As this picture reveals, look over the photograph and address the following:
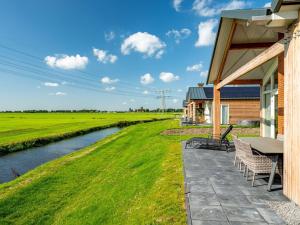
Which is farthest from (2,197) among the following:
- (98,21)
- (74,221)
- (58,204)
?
(98,21)

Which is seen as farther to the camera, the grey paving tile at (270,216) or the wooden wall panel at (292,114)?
the wooden wall panel at (292,114)

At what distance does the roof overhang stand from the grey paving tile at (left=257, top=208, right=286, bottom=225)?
346 cm

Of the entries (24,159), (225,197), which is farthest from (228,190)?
(24,159)

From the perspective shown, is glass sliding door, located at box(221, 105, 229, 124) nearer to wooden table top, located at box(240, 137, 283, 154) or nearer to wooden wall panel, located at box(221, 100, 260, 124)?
wooden wall panel, located at box(221, 100, 260, 124)

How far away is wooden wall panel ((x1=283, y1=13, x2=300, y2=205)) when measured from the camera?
4.18 metres

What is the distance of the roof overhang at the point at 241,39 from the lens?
5418mm

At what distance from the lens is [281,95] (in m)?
8.42

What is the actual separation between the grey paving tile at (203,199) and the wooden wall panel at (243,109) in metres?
21.0

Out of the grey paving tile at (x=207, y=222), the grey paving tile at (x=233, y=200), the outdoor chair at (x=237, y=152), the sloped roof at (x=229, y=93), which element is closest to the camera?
the grey paving tile at (x=207, y=222)

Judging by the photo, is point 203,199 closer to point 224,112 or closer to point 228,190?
point 228,190

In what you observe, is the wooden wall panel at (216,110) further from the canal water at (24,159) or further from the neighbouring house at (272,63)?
the canal water at (24,159)

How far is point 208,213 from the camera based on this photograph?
399 cm

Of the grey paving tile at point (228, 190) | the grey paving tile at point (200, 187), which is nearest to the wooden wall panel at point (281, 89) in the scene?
the grey paving tile at point (228, 190)

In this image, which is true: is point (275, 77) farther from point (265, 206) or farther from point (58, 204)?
point (58, 204)
